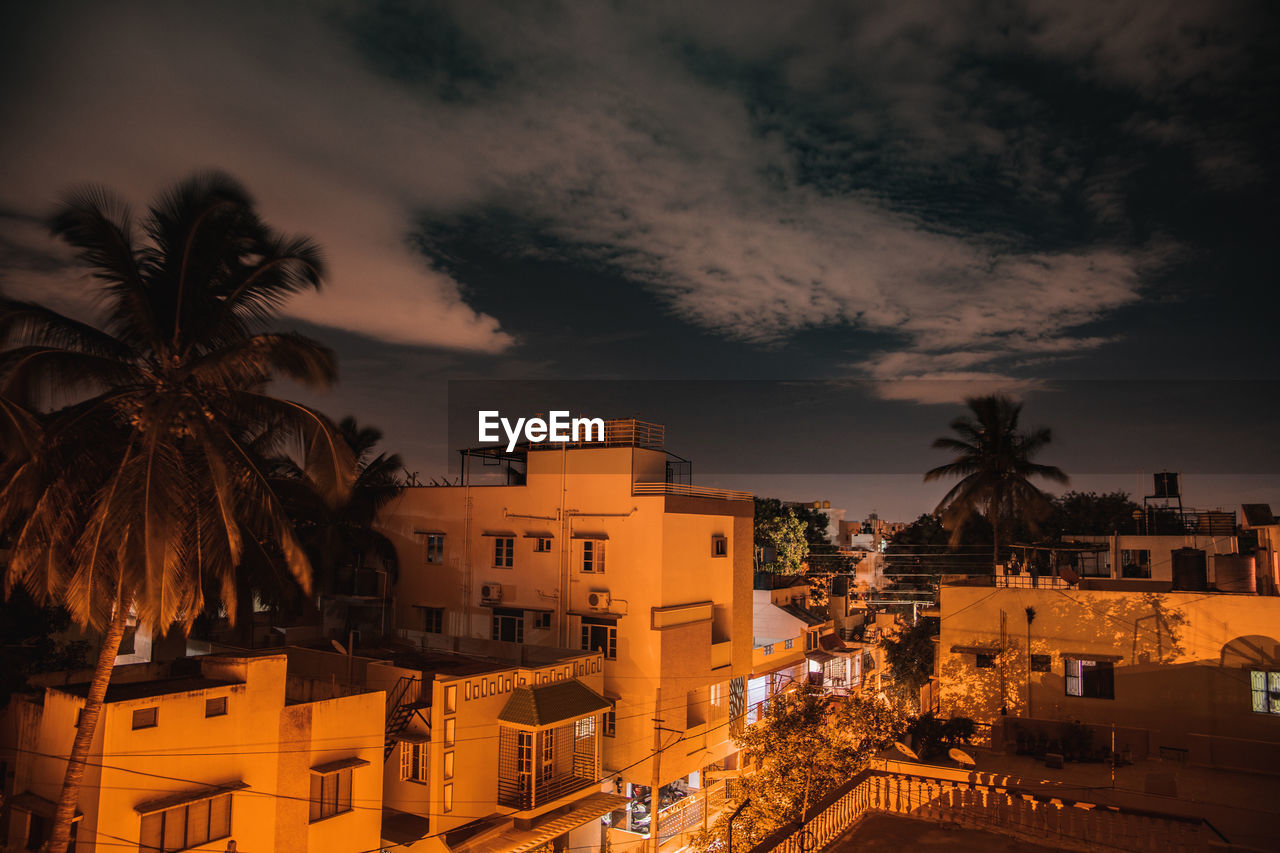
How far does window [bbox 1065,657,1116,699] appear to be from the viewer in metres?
21.2

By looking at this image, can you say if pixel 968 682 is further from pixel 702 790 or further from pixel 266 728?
pixel 266 728

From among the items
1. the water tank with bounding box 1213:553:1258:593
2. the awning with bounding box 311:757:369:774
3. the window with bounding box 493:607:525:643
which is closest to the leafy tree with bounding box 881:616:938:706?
the water tank with bounding box 1213:553:1258:593

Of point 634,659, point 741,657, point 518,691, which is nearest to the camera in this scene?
point 518,691

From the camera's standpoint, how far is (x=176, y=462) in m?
13.8

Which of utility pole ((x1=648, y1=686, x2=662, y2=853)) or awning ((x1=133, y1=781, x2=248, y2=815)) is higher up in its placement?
awning ((x1=133, y1=781, x2=248, y2=815))

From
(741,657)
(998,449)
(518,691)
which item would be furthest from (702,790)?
(998,449)

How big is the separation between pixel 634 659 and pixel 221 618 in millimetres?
16146

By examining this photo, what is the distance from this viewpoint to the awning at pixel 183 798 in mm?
13750

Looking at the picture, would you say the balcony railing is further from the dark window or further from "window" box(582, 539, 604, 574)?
the dark window

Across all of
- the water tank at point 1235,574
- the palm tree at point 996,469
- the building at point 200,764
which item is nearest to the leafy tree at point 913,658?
the palm tree at point 996,469

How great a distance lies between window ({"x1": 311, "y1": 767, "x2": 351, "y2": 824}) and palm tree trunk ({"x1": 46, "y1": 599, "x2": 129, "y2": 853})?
181 inches

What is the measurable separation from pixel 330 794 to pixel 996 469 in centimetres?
2679

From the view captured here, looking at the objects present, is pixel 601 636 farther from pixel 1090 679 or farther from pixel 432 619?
pixel 1090 679

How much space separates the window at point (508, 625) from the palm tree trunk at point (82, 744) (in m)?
17.4
